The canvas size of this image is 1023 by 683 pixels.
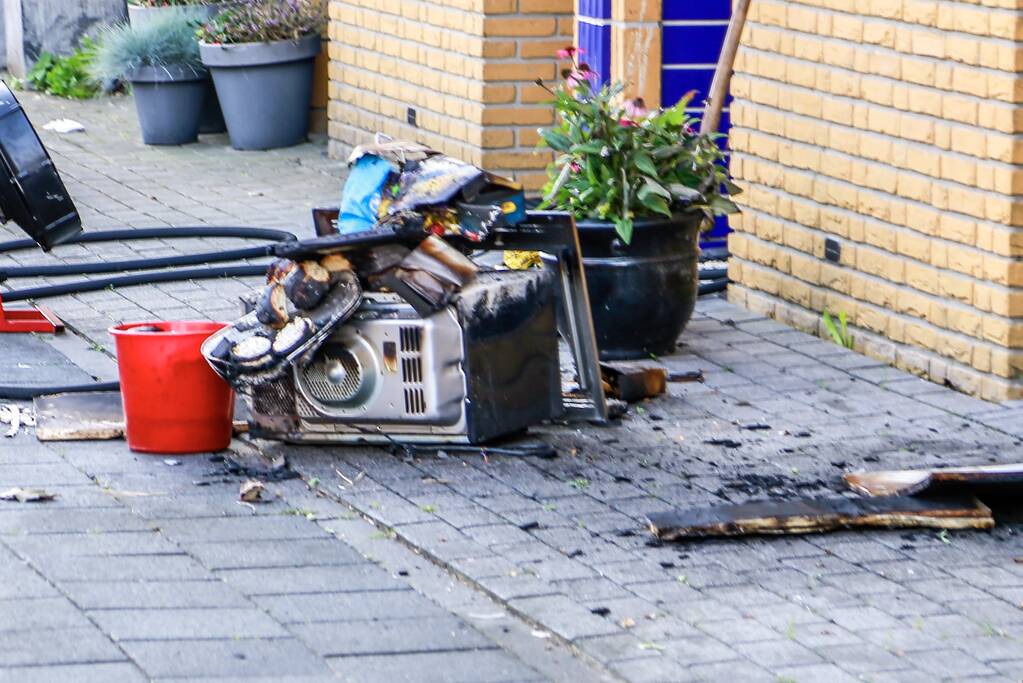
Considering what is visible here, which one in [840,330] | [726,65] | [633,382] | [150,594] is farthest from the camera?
[726,65]

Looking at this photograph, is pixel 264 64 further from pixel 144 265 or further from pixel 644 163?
pixel 644 163

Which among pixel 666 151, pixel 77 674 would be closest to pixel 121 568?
pixel 77 674

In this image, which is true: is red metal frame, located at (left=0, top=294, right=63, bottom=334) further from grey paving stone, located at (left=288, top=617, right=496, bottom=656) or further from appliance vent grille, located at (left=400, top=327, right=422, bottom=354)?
grey paving stone, located at (left=288, top=617, right=496, bottom=656)

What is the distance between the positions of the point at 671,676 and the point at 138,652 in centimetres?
127

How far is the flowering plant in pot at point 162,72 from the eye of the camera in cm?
1231

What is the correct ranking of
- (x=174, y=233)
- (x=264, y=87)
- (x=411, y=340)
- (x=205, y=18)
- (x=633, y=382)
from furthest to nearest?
(x=205, y=18) < (x=264, y=87) < (x=174, y=233) < (x=633, y=382) < (x=411, y=340)

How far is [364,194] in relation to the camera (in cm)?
646

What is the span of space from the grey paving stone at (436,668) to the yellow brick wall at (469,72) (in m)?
5.94

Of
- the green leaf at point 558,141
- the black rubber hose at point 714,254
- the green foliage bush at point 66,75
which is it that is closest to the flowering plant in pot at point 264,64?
the green foliage bush at point 66,75

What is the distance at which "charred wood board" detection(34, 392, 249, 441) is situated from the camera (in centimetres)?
646

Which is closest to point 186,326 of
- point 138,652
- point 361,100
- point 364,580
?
point 364,580

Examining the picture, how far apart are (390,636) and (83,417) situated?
2.27m

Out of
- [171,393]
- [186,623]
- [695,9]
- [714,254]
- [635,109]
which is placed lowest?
[714,254]

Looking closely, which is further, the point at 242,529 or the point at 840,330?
the point at 840,330
